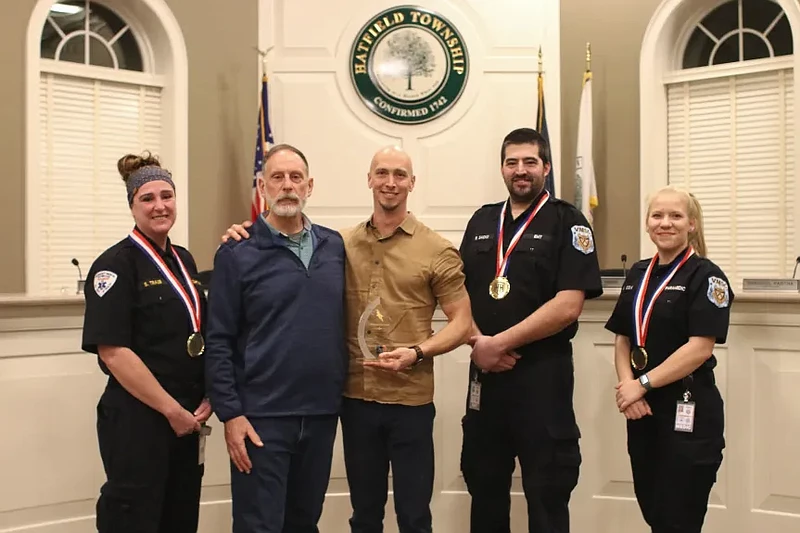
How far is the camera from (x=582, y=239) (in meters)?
2.56

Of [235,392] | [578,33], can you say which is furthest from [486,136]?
[235,392]

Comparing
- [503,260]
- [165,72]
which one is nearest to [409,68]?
[165,72]

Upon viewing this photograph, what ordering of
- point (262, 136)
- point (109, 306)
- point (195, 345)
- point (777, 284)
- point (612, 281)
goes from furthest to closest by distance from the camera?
point (262, 136) → point (612, 281) → point (777, 284) → point (195, 345) → point (109, 306)

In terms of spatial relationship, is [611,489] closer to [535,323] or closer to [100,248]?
[535,323]

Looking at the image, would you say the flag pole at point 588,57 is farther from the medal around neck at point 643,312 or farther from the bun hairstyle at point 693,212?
the medal around neck at point 643,312

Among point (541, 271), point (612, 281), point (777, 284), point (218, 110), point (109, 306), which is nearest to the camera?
point (109, 306)

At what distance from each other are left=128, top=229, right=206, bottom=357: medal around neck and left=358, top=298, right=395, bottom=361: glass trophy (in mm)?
469

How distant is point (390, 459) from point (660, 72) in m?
3.34

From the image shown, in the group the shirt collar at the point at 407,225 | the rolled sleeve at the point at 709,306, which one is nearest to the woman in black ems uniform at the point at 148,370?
the shirt collar at the point at 407,225

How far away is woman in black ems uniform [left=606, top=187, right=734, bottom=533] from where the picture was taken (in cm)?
239

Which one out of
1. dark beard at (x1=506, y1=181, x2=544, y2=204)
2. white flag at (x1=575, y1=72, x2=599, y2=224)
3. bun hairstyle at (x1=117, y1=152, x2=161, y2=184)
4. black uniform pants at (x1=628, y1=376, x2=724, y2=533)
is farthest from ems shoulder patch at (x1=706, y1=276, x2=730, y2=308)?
white flag at (x1=575, y1=72, x2=599, y2=224)

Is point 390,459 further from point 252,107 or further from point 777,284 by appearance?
point 252,107

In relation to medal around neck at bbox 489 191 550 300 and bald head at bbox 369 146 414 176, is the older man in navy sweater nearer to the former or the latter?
bald head at bbox 369 146 414 176

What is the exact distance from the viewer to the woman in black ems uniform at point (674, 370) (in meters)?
2.39
